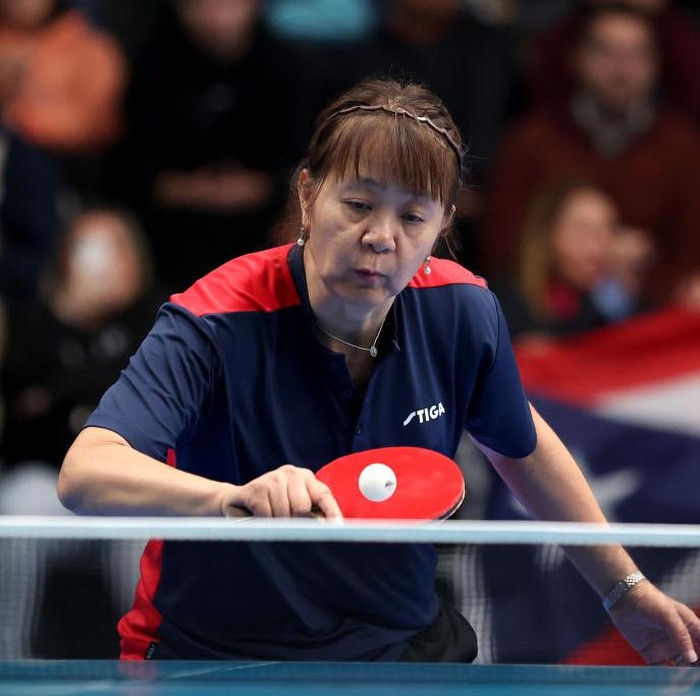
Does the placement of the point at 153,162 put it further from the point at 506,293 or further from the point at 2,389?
the point at 506,293

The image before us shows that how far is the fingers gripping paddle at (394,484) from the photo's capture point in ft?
7.52

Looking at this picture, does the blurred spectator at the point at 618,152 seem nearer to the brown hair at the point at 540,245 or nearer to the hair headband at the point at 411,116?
the brown hair at the point at 540,245

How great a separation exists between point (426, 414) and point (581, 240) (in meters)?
3.38

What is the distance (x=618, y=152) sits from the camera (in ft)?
20.4

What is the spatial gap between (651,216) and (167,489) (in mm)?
4387

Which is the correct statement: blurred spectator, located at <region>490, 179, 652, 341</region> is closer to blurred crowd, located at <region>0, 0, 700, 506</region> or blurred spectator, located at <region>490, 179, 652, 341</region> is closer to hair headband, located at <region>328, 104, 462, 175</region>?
blurred crowd, located at <region>0, 0, 700, 506</region>

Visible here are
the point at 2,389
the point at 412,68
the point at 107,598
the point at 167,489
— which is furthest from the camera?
the point at 412,68

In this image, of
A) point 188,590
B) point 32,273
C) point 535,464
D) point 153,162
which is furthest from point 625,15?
point 188,590

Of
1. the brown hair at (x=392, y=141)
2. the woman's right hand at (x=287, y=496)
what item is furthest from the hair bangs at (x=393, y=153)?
the woman's right hand at (x=287, y=496)

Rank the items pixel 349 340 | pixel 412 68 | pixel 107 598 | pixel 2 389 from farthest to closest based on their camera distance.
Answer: pixel 412 68 → pixel 2 389 → pixel 349 340 → pixel 107 598

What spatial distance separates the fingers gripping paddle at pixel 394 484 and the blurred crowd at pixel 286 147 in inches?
134

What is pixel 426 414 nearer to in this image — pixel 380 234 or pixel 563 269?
pixel 380 234

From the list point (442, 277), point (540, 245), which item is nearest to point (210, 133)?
point (540, 245)

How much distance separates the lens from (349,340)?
2555 millimetres
